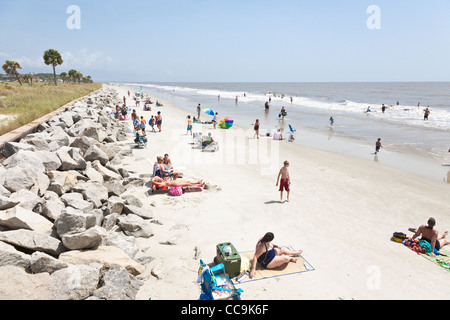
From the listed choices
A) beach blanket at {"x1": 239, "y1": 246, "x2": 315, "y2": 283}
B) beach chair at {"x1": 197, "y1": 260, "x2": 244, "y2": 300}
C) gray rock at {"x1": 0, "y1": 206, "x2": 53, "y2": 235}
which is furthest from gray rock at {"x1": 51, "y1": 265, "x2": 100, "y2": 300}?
beach blanket at {"x1": 239, "y1": 246, "x2": 315, "y2": 283}

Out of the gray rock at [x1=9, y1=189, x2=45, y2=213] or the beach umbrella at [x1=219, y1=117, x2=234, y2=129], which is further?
the beach umbrella at [x1=219, y1=117, x2=234, y2=129]

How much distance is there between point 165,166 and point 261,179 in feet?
13.0

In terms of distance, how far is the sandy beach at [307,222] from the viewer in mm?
5180

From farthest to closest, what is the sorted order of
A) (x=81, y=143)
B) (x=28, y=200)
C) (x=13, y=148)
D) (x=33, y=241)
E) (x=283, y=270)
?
(x=81, y=143)
(x=13, y=148)
(x=28, y=200)
(x=283, y=270)
(x=33, y=241)

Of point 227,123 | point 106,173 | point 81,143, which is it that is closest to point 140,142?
point 81,143

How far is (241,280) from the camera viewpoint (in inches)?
207

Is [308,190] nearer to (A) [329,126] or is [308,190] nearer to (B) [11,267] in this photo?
(B) [11,267]

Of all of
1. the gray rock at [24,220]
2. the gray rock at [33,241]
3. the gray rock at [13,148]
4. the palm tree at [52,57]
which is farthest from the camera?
the palm tree at [52,57]

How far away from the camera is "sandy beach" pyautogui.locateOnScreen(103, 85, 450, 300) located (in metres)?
5.18

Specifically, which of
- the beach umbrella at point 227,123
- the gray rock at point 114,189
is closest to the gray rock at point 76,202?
the gray rock at point 114,189

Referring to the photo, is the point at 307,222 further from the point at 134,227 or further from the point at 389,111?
the point at 389,111

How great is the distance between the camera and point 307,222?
7.71 metres

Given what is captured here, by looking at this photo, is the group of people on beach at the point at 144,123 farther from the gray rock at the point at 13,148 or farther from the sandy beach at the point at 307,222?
the gray rock at the point at 13,148

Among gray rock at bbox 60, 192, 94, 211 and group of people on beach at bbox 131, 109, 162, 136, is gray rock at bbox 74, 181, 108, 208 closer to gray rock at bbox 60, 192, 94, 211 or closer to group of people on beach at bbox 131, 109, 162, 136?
→ gray rock at bbox 60, 192, 94, 211
